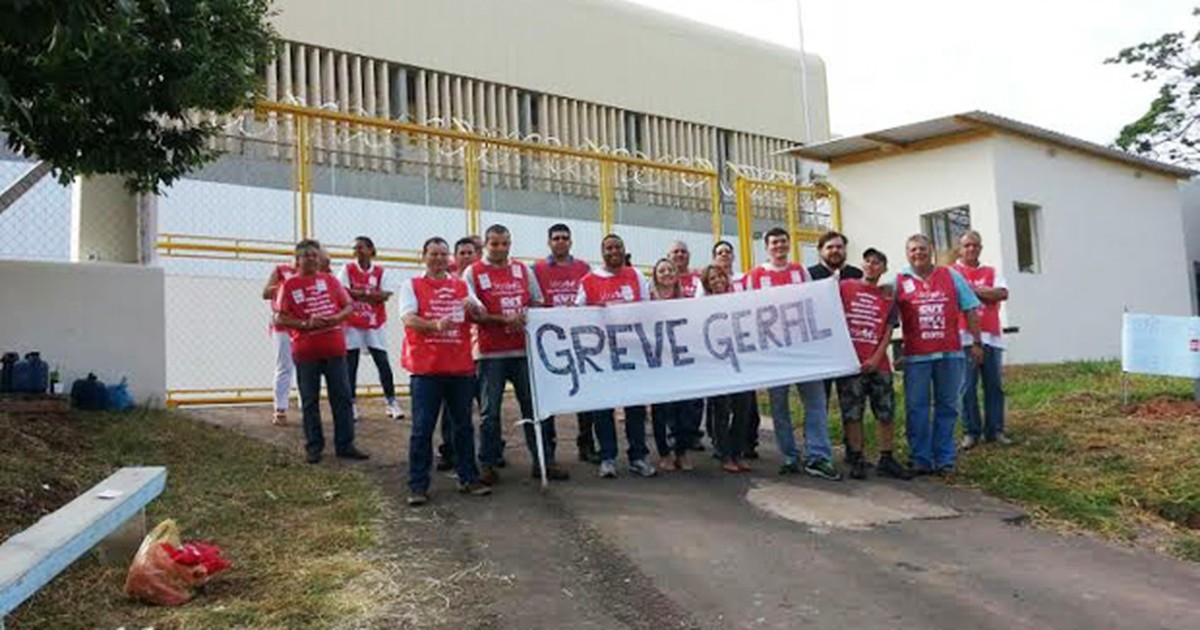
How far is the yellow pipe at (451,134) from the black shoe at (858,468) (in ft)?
20.4

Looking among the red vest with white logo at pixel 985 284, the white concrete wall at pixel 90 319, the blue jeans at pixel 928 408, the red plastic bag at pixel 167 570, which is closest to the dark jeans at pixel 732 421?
the blue jeans at pixel 928 408

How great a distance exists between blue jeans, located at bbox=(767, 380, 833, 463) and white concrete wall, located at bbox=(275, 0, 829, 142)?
15.3 m

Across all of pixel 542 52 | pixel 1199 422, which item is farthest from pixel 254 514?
pixel 542 52

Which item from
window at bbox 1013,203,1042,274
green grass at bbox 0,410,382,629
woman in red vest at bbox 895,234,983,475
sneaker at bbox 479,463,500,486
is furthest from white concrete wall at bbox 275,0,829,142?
woman in red vest at bbox 895,234,983,475

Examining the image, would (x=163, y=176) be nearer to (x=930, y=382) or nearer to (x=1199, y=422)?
(x=930, y=382)

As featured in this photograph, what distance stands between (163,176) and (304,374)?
182 cm

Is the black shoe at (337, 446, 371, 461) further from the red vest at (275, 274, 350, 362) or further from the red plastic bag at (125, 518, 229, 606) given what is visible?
the red plastic bag at (125, 518, 229, 606)

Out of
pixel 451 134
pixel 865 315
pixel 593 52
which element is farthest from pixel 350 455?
pixel 593 52

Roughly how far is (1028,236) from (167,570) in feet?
48.6

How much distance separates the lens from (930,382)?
795 centimetres

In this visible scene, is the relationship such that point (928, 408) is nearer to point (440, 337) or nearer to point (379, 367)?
point (440, 337)

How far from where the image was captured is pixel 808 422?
7.92 metres

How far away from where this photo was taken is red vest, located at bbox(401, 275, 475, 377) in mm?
6883

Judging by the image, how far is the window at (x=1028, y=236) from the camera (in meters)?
16.3
